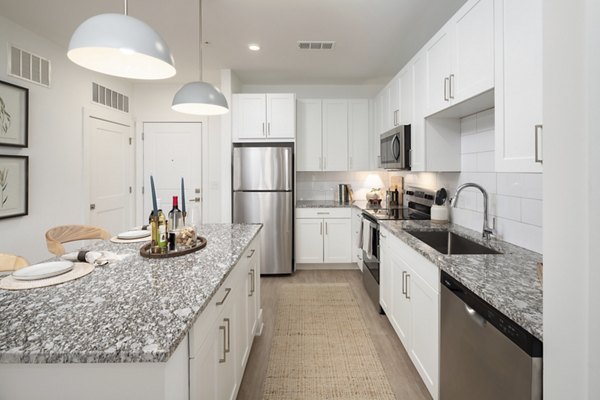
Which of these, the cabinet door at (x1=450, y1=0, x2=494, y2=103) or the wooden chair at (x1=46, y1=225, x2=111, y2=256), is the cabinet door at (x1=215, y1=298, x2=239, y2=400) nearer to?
the wooden chair at (x1=46, y1=225, x2=111, y2=256)

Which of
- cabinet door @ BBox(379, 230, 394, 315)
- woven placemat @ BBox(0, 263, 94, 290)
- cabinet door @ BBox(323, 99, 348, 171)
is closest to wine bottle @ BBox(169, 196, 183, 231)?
woven placemat @ BBox(0, 263, 94, 290)

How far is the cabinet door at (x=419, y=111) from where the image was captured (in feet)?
8.71

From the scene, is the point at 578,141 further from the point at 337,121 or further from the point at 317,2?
the point at 337,121

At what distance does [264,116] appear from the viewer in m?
4.37

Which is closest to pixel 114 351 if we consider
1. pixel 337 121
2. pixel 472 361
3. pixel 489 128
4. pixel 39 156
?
pixel 472 361

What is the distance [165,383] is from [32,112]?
3.44 meters

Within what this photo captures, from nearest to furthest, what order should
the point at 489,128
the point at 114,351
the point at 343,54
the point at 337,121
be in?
the point at 114,351 < the point at 489,128 < the point at 343,54 < the point at 337,121

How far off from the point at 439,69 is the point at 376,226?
1440mm

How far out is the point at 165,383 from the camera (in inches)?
34.8

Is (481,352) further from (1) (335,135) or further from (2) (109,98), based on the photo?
(2) (109,98)

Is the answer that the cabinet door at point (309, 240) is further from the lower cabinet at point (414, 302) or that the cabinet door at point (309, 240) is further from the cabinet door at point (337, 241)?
the lower cabinet at point (414, 302)

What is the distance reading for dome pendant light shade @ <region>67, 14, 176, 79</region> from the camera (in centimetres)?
125

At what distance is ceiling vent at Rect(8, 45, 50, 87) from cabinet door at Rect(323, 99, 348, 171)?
320 cm

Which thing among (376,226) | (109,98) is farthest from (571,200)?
(109,98)
